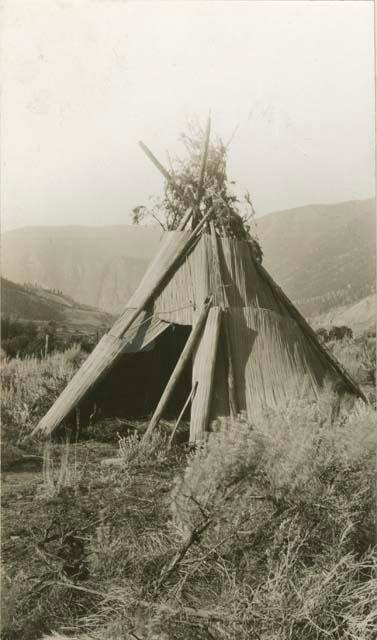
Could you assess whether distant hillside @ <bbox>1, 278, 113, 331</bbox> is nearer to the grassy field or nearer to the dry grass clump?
the dry grass clump

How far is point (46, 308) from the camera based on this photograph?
5.98m

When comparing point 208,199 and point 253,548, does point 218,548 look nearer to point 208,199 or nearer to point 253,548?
point 253,548

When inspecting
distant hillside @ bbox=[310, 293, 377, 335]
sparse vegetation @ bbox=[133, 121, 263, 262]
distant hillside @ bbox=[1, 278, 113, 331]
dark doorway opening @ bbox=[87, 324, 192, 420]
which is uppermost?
sparse vegetation @ bbox=[133, 121, 263, 262]

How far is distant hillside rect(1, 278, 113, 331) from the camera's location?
4531 millimetres

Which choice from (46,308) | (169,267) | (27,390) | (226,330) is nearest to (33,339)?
(46,308)

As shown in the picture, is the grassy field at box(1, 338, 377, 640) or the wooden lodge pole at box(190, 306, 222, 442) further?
the wooden lodge pole at box(190, 306, 222, 442)

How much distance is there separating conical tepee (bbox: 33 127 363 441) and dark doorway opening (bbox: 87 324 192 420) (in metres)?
0.29

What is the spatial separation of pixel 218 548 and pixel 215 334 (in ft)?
7.67

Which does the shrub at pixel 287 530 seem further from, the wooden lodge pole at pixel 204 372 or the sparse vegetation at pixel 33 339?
the sparse vegetation at pixel 33 339

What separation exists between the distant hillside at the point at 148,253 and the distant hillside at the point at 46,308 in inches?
4.4

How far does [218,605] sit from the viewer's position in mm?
3037

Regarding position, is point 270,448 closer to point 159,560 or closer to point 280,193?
point 159,560

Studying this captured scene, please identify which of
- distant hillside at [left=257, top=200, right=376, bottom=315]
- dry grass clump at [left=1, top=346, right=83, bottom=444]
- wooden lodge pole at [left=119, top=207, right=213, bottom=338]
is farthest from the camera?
wooden lodge pole at [left=119, top=207, right=213, bottom=338]

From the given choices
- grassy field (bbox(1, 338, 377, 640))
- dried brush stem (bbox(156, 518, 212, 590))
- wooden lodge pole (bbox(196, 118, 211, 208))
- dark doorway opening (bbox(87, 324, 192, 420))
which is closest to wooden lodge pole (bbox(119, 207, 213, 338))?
wooden lodge pole (bbox(196, 118, 211, 208))
